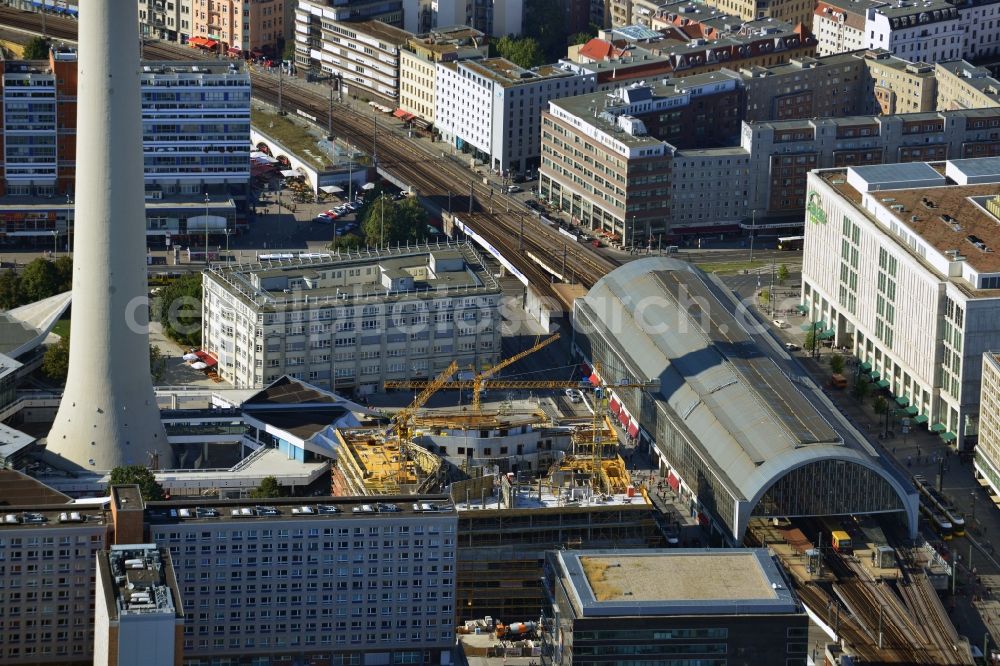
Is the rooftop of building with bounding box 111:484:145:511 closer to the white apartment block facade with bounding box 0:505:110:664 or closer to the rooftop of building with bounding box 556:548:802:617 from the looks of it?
the white apartment block facade with bounding box 0:505:110:664

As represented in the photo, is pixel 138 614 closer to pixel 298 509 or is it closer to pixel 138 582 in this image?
pixel 138 582

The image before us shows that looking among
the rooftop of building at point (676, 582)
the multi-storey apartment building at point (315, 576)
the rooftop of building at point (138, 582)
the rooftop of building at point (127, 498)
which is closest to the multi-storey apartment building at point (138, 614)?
the rooftop of building at point (138, 582)

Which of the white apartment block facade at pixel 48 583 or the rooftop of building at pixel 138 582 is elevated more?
the rooftop of building at pixel 138 582

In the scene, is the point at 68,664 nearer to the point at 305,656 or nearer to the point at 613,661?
the point at 305,656

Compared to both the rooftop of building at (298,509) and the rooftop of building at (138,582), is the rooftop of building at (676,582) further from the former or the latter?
the rooftop of building at (138,582)

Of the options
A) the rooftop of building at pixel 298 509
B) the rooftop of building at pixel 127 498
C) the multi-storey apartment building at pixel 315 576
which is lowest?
the multi-storey apartment building at pixel 315 576
